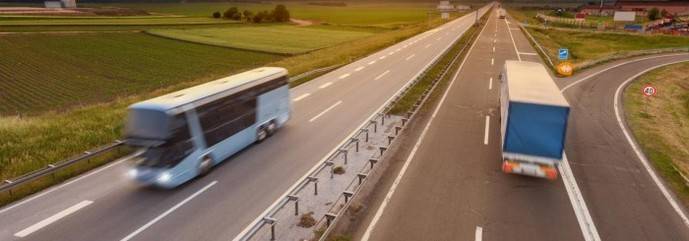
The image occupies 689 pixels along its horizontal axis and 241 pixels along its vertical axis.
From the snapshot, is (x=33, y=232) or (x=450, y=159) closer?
(x=33, y=232)

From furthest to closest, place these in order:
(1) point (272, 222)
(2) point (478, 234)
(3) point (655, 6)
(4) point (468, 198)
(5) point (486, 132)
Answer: (3) point (655, 6) → (5) point (486, 132) → (4) point (468, 198) → (2) point (478, 234) → (1) point (272, 222)

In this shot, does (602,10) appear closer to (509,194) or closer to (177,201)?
(509,194)

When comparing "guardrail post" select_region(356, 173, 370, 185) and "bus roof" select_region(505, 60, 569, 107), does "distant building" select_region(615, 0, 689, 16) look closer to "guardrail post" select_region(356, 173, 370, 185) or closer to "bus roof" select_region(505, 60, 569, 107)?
"bus roof" select_region(505, 60, 569, 107)


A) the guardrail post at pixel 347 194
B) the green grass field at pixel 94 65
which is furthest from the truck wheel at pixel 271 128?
the green grass field at pixel 94 65

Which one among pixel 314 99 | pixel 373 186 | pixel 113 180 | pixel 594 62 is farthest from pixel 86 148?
pixel 594 62

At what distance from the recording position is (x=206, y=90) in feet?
49.2

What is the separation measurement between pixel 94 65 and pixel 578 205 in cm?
4450

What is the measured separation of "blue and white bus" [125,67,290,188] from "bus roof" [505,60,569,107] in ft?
33.1

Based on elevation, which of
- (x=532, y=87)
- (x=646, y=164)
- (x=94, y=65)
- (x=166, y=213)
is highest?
(x=532, y=87)

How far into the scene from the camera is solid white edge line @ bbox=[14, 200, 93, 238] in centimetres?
1095

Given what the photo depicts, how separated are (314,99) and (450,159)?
39.1 ft

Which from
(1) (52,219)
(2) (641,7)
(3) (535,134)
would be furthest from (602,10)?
(1) (52,219)

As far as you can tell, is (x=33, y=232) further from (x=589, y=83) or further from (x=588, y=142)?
(x=589, y=83)

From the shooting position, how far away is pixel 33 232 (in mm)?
10969
